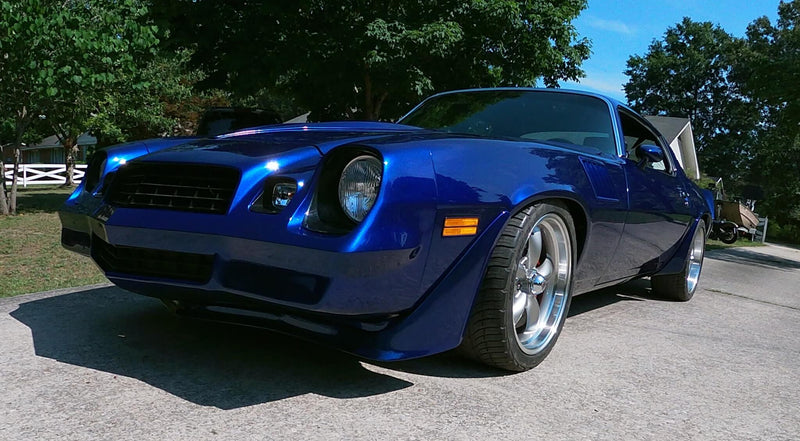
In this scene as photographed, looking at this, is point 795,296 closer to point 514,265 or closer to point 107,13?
point 514,265

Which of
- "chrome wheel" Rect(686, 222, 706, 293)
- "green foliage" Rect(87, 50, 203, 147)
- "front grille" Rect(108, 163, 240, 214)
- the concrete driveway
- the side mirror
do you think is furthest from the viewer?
"green foliage" Rect(87, 50, 203, 147)

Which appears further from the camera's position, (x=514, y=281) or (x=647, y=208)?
(x=647, y=208)

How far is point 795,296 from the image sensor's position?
685 centimetres

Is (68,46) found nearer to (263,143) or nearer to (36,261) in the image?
(36,261)

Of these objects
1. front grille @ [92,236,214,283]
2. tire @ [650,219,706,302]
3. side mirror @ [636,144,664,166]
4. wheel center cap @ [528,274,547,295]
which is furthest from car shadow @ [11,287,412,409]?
tire @ [650,219,706,302]

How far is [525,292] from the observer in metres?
3.08

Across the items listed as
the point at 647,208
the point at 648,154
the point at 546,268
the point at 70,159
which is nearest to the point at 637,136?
the point at 648,154

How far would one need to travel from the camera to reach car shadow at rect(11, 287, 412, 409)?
2.53 meters

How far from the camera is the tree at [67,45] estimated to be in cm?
1009

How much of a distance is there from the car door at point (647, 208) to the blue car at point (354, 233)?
2.42 feet

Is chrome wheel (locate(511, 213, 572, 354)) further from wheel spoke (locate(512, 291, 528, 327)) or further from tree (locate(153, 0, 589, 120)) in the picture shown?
tree (locate(153, 0, 589, 120))

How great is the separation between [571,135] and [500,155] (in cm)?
141

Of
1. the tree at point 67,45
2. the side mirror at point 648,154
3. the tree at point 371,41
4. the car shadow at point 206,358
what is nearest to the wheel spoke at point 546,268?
the car shadow at point 206,358

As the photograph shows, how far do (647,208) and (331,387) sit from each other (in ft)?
7.75
